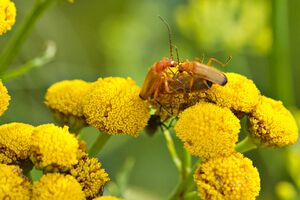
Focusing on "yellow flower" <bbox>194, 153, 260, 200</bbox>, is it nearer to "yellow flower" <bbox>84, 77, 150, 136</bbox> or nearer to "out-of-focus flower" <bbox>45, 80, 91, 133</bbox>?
"yellow flower" <bbox>84, 77, 150, 136</bbox>

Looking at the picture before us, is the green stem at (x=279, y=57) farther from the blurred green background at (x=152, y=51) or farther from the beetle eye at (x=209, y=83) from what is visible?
the beetle eye at (x=209, y=83)

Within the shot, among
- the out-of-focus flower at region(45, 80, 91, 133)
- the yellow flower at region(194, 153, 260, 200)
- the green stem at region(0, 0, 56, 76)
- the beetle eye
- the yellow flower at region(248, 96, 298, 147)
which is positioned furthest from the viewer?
the green stem at region(0, 0, 56, 76)

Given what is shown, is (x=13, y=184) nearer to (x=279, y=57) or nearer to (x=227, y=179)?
(x=227, y=179)

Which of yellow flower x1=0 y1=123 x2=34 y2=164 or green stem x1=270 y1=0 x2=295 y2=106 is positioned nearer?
yellow flower x1=0 y1=123 x2=34 y2=164

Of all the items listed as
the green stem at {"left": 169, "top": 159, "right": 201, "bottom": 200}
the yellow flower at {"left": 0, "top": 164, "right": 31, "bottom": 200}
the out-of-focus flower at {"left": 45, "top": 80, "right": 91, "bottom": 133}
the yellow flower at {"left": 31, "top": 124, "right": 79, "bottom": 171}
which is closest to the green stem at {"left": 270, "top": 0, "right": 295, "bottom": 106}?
the green stem at {"left": 169, "top": 159, "right": 201, "bottom": 200}

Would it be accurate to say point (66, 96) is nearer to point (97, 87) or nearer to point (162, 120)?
point (97, 87)

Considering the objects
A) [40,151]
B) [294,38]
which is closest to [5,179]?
[40,151]

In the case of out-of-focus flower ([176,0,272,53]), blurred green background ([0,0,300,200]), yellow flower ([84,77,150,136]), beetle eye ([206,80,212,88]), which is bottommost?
blurred green background ([0,0,300,200])
